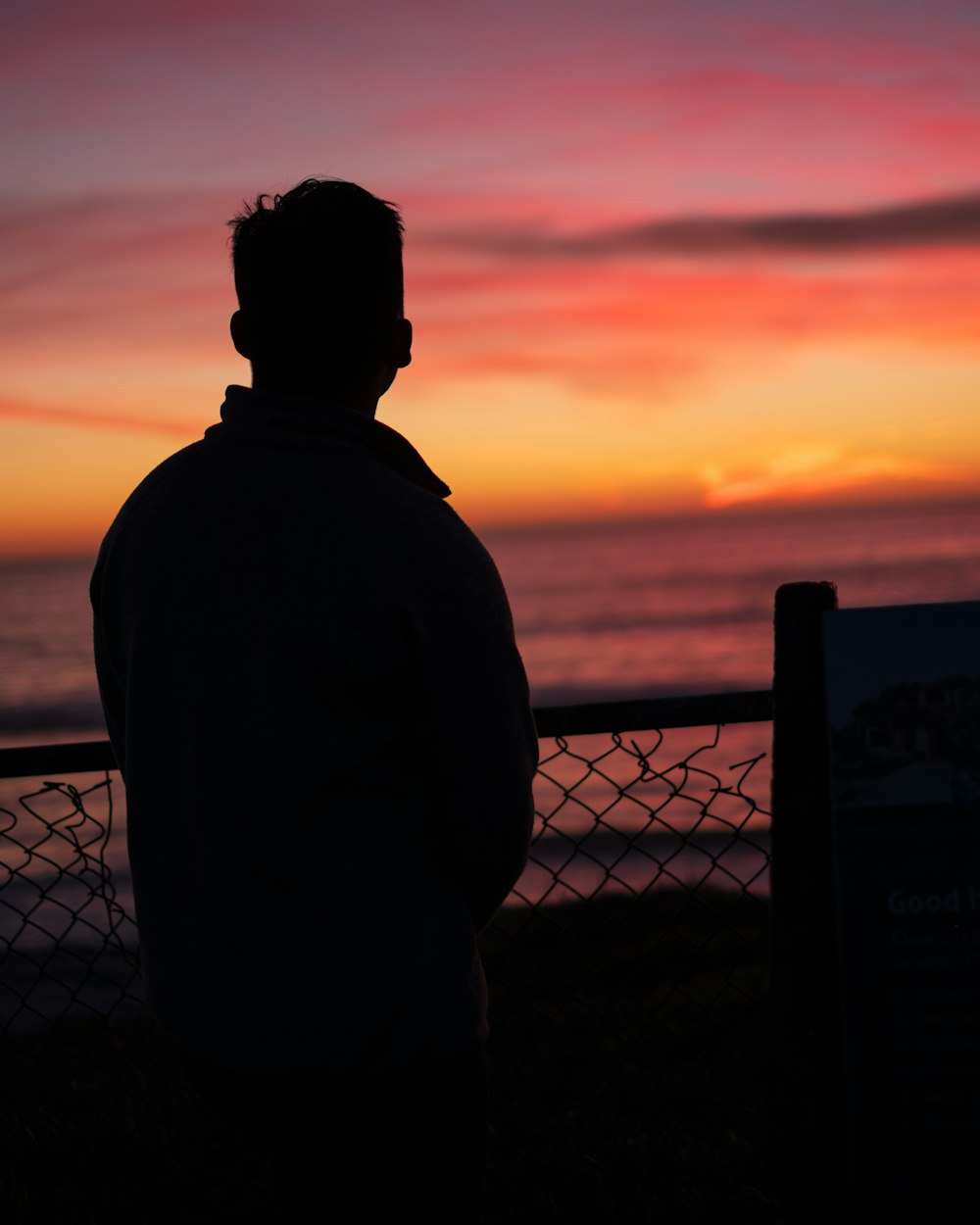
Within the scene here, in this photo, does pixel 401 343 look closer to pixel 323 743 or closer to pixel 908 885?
pixel 323 743

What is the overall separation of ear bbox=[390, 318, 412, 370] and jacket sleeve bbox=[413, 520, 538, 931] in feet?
1.08

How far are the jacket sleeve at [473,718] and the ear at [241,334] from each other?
1.44 feet

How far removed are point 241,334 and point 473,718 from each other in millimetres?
643

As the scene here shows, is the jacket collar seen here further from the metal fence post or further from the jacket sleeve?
the metal fence post

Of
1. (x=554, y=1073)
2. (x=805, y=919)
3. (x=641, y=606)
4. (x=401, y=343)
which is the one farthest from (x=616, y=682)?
(x=401, y=343)

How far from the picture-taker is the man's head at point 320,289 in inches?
61.5

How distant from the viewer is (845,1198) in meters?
2.05

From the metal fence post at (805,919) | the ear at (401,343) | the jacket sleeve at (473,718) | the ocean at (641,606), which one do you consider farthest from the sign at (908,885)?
the ocean at (641,606)

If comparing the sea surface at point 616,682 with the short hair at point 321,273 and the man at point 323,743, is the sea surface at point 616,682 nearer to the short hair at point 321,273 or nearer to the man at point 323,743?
the man at point 323,743

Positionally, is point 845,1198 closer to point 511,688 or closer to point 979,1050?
point 979,1050

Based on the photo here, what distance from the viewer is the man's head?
61.5 inches

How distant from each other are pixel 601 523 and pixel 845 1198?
188m

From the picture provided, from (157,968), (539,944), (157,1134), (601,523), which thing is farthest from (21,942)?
(601,523)

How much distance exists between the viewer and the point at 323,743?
4.77 ft
